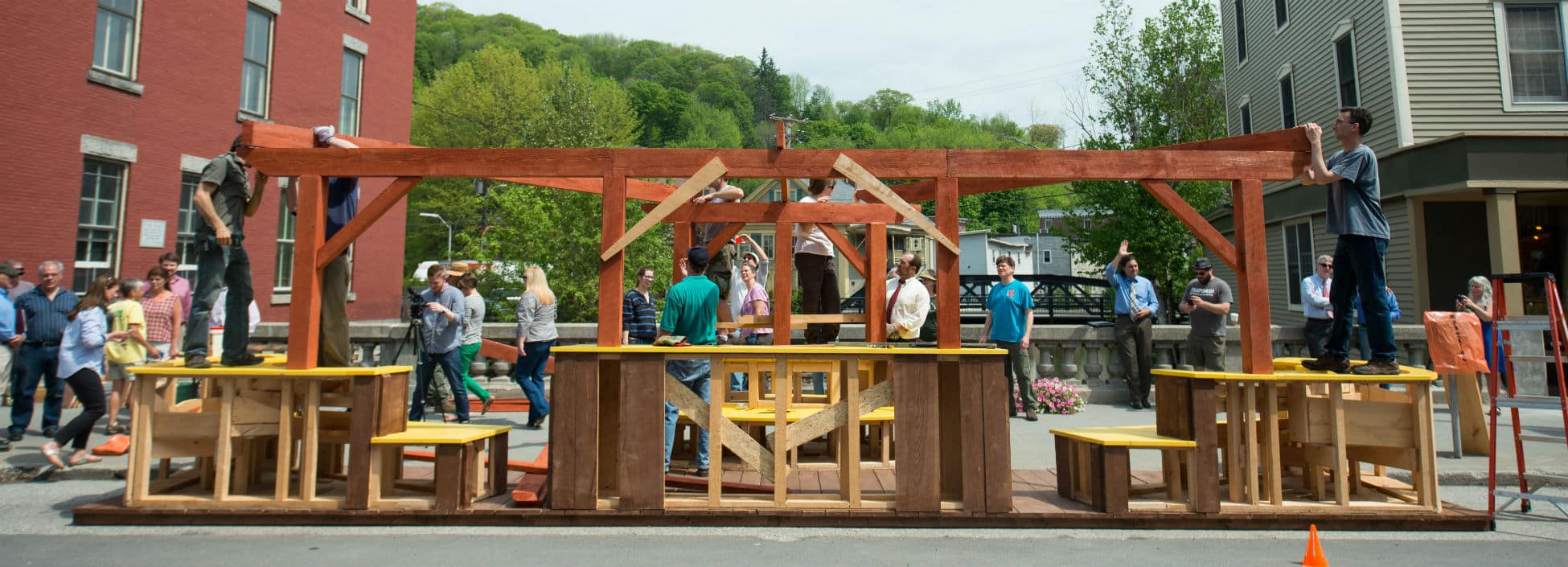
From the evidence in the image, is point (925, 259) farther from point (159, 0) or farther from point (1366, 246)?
point (1366, 246)

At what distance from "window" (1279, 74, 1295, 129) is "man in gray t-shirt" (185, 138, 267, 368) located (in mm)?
20184

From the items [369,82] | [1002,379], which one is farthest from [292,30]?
[1002,379]

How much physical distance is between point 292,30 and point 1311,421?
1945 cm

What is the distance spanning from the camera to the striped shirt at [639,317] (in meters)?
7.27

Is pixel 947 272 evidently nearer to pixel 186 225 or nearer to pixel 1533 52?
pixel 1533 52

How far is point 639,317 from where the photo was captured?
290 inches

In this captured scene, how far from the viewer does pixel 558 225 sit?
2300 centimetres

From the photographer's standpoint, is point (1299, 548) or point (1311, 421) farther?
point (1311, 421)

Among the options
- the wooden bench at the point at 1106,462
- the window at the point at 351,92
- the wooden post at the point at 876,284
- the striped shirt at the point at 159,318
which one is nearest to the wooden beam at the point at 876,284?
the wooden post at the point at 876,284

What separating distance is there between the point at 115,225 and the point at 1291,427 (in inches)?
672

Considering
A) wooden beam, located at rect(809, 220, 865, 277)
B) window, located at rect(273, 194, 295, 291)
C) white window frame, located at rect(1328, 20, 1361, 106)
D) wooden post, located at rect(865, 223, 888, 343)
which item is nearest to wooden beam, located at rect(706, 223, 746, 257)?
wooden beam, located at rect(809, 220, 865, 277)

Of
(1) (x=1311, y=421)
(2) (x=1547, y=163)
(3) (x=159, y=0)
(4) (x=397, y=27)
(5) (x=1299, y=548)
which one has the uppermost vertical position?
(4) (x=397, y=27)

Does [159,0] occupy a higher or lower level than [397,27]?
lower

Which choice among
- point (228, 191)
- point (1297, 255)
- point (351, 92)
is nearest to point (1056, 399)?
point (228, 191)
